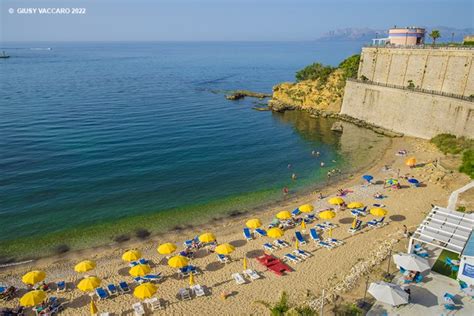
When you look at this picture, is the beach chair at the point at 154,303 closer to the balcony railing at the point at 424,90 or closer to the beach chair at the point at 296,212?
the beach chair at the point at 296,212

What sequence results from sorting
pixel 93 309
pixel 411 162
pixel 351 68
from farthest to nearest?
pixel 351 68 < pixel 411 162 < pixel 93 309

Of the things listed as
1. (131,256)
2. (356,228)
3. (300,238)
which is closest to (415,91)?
(356,228)

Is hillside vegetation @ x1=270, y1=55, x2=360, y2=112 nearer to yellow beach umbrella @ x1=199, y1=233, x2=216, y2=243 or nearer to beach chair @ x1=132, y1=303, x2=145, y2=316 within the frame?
yellow beach umbrella @ x1=199, y1=233, x2=216, y2=243

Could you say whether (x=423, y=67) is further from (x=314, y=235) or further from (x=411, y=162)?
(x=314, y=235)

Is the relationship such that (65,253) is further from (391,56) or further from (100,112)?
(391,56)

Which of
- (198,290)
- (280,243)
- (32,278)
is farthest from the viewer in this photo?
(280,243)

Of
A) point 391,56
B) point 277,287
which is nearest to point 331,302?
point 277,287
